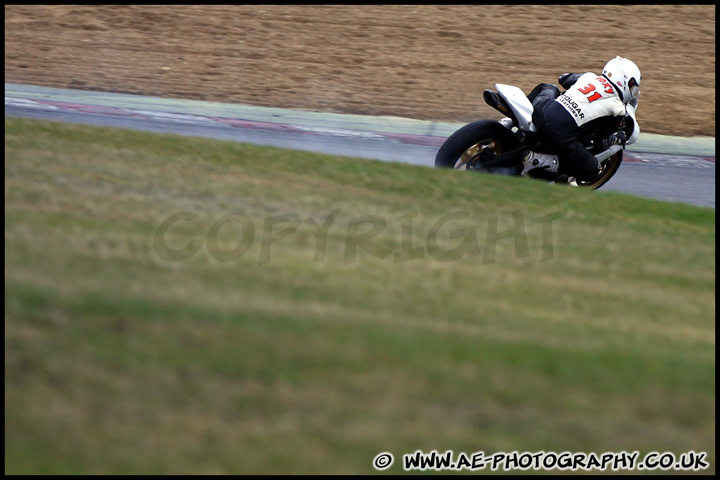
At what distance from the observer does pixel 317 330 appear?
3.41 metres

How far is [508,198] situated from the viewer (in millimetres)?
6102

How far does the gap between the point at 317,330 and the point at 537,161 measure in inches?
169

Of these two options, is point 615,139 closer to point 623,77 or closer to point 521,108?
point 623,77

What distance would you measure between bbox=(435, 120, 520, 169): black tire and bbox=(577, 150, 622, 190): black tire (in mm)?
1097

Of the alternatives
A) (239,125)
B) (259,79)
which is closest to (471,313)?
(239,125)

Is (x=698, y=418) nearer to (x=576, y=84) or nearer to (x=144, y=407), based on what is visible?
(x=144, y=407)

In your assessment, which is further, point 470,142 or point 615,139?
point 615,139

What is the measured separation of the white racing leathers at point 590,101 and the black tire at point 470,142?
57cm

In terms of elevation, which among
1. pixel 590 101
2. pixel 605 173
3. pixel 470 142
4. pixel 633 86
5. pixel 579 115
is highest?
pixel 633 86

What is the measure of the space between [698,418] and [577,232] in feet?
8.05

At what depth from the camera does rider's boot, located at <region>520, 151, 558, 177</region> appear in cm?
719

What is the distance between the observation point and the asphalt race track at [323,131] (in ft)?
28.5

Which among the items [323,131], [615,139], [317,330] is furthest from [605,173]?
[317,330]

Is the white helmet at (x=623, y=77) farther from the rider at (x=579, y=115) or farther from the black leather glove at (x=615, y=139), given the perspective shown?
the black leather glove at (x=615, y=139)
